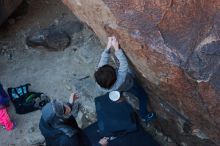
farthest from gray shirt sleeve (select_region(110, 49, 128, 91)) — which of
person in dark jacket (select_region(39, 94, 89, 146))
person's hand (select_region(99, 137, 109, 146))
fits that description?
person's hand (select_region(99, 137, 109, 146))

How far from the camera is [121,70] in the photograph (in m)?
5.06

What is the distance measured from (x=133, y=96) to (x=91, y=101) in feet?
2.95

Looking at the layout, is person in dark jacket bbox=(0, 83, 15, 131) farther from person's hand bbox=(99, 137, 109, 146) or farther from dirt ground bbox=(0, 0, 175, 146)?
person's hand bbox=(99, 137, 109, 146)

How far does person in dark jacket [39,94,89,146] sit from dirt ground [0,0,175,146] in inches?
40.4

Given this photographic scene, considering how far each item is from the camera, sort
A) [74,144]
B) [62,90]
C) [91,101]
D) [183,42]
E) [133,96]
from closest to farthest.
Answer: [183,42] < [74,144] < [133,96] < [91,101] < [62,90]

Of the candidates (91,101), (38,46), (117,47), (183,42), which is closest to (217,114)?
(183,42)

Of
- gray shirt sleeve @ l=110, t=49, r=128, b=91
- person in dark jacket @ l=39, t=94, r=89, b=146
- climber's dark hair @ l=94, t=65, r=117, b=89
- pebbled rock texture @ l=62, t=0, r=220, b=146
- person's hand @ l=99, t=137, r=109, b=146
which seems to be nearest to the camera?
pebbled rock texture @ l=62, t=0, r=220, b=146

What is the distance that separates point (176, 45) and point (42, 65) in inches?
132

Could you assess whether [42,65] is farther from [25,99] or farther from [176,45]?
[176,45]

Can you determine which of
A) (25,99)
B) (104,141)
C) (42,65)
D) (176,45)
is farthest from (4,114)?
(176,45)

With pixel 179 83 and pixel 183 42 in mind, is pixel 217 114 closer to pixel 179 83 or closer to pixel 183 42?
pixel 179 83

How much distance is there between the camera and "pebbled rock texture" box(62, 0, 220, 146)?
456 centimetres

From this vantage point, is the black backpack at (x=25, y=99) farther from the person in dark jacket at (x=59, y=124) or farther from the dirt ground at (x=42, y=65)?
the person in dark jacket at (x=59, y=124)

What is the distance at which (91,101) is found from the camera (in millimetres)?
A: 6625
